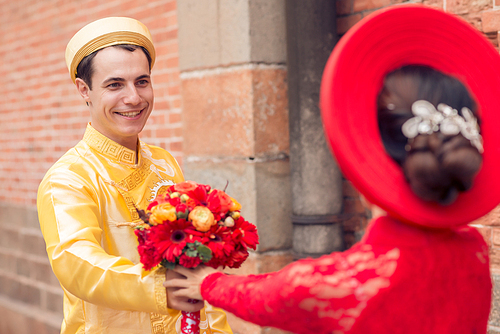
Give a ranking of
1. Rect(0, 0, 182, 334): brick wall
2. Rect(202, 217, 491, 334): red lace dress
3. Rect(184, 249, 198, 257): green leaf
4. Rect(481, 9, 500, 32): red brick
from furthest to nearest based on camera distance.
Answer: Rect(0, 0, 182, 334): brick wall
Rect(481, 9, 500, 32): red brick
Rect(184, 249, 198, 257): green leaf
Rect(202, 217, 491, 334): red lace dress

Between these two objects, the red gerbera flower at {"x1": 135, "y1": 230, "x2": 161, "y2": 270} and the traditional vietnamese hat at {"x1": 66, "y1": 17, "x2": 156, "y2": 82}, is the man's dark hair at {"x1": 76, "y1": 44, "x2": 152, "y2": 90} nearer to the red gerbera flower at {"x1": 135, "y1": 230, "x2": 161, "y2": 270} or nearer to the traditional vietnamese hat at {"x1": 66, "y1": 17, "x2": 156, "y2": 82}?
the traditional vietnamese hat at {"x1": 66, "y1": 17, "x2": 156, "y2": 82}

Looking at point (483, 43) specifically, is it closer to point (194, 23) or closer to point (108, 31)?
point (108, 31)

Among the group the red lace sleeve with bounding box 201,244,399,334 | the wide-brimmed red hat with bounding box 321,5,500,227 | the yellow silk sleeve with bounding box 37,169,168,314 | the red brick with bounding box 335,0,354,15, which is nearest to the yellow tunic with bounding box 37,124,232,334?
the yellow silk sleeve with bounding box 37,169,168,314

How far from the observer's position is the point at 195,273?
5.01ft

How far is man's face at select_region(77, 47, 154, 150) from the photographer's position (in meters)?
1.87

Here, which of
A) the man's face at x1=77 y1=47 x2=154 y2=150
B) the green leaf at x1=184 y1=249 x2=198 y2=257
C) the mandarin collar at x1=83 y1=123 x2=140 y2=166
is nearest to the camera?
the green leaf at x1=184 y1=249 x2=198 y2=257

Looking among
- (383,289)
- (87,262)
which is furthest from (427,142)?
(87,262)

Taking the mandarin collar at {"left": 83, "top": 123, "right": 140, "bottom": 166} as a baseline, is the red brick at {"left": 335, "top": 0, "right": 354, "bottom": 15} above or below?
above

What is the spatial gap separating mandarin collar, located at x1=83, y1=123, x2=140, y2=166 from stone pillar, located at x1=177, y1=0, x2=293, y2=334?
3.43 ft

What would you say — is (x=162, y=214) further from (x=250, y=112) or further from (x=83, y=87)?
(x=250, y=112)

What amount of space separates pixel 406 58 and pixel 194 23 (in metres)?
2.13

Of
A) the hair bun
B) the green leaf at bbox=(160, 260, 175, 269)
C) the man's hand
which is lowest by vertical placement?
the man's hand

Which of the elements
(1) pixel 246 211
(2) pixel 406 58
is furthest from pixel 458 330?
(1) pixel 246 211

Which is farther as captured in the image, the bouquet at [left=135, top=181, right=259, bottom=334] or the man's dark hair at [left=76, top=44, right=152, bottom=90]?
the man's dark hair at [left=76, top=44, right=152, bottom=90]
